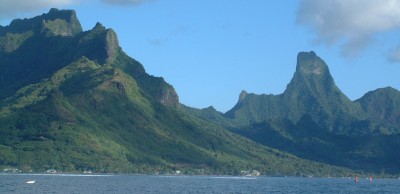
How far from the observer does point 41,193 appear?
656 feet

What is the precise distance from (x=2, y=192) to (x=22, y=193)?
5044mm

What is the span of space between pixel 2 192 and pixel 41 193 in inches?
423

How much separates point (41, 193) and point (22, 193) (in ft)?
19.1

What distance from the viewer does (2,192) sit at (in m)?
193

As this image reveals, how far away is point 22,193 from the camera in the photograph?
19550 cm
